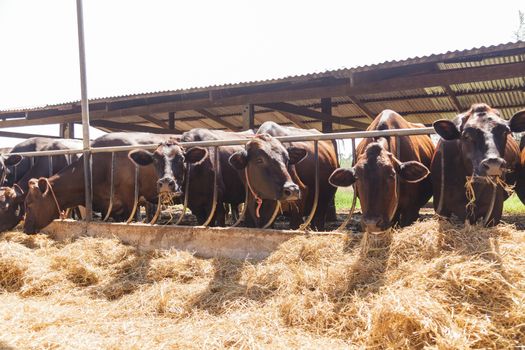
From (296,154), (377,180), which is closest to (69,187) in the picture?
(296,154)

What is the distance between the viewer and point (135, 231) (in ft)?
17.5

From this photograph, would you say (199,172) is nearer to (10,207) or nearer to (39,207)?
(39,207)

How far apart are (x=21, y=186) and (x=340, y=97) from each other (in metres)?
6.21

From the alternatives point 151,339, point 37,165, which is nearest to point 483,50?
point 151,339

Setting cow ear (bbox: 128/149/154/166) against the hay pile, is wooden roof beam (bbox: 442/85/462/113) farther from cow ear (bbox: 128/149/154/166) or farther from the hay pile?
cow ear (bbox: 128/149/154/166)

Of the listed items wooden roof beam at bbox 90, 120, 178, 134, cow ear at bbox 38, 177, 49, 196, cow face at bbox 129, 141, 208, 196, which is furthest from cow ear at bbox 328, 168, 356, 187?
wooden roof beam at bbox 90, 120, 178, 134

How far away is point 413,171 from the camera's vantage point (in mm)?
4023

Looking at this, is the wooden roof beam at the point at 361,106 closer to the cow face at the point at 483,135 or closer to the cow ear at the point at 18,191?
the cow face at the point at 483,135

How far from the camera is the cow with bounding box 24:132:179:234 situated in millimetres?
6246

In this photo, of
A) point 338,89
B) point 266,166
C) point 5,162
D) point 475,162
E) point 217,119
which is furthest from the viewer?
point 217,119

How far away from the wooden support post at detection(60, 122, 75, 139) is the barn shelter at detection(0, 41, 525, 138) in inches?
1.2

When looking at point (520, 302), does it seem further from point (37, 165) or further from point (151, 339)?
point (37, 165)

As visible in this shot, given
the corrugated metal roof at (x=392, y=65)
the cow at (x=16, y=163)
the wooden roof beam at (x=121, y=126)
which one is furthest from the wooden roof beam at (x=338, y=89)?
the cow at (x=16, y=163)

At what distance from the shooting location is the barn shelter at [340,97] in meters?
6.87
